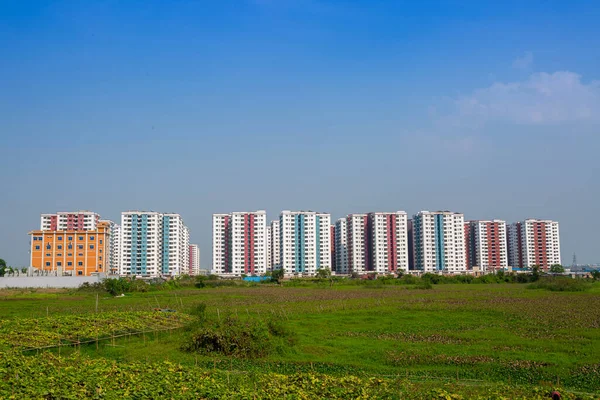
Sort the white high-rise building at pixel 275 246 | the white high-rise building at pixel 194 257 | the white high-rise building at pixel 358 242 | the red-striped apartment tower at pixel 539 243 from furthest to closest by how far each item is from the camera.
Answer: the white high-rise building at pixel 194 257
the red-striped apartment tower at pixel 539 243
the white high-rise building at pixel 275 246
the white high-rise building at pixel 358 242

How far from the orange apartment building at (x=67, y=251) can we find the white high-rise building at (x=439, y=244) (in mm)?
65207

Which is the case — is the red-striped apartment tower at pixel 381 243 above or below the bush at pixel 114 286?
above

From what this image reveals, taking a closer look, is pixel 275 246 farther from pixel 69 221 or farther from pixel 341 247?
pixel 69 221

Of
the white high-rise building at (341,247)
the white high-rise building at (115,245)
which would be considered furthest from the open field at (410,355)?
the white high-rise building at (115,245)

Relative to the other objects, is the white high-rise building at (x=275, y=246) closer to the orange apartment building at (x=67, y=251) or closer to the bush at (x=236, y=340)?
the orange apartment building at (x=67, y=251)

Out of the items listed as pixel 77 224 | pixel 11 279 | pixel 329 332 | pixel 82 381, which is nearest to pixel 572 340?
pixel 329 332

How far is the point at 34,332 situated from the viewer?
19.8 m

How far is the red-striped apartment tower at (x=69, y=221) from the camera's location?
105 meters

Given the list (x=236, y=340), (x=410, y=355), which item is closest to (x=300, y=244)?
(x=236, y=340)

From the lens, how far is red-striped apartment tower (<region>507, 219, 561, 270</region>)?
117 meters

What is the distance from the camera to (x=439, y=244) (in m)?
105

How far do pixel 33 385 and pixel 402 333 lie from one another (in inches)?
620

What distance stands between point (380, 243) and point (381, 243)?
21cm

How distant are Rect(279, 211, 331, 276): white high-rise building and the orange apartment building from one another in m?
39.9
